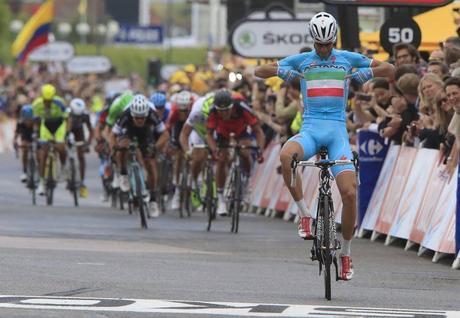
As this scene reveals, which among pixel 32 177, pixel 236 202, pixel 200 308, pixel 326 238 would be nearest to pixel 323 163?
pixel 326 238

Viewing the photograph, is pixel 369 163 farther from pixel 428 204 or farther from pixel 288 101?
pixel 288 101

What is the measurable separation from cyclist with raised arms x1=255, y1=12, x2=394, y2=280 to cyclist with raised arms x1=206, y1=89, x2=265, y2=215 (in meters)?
6.68

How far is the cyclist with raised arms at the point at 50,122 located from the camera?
2745 cm

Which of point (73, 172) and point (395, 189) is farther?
point (73, 172)

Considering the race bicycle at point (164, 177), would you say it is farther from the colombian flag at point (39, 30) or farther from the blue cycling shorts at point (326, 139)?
the colombian flag at point (39, 30)

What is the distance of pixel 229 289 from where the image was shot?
12695mm

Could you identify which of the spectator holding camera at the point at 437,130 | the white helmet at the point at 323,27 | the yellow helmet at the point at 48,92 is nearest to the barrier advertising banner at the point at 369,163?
the spectator holding camera at the point at 437,130

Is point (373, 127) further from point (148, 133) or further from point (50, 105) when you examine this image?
point (50, 105)

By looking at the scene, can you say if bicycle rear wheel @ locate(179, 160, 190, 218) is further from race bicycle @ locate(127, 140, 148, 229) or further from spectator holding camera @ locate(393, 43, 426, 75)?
spectator holding camera @ locate(393, 43, 426, 75)

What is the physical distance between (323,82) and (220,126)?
7462 mm

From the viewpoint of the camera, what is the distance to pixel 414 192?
17406 millimetres

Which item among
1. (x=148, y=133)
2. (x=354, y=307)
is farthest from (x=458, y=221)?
(x=148, y=133)

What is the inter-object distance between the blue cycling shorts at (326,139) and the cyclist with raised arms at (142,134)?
7749mm

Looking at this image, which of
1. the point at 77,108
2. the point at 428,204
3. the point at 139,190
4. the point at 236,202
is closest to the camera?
the point at 428,204
